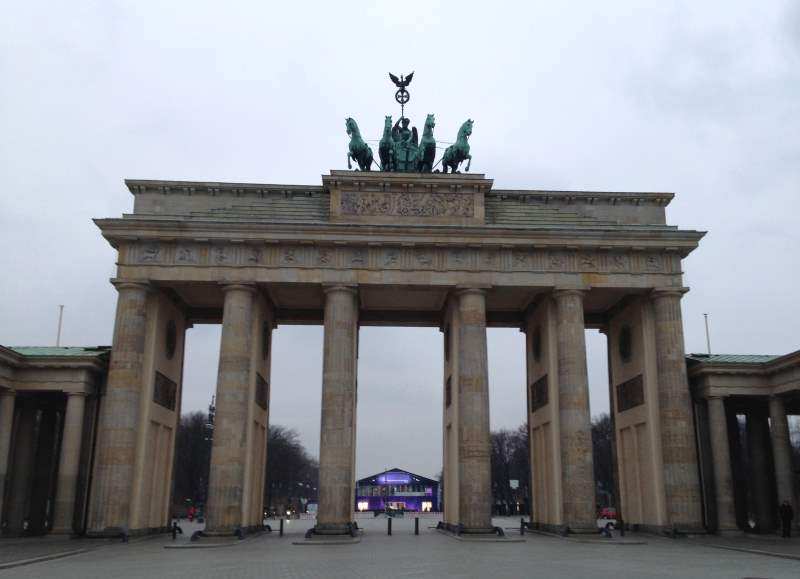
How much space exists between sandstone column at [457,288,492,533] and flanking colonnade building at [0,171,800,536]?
77 millimetres

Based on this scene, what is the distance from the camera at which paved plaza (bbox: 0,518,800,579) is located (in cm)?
1938

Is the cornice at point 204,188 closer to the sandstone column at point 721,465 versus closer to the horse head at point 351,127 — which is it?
the horse head at point 351,127

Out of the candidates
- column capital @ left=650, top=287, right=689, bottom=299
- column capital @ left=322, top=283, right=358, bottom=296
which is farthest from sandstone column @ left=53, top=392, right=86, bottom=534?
column capital @ left=650, top=287, right=689, bottom=299

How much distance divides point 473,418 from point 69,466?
19300mm

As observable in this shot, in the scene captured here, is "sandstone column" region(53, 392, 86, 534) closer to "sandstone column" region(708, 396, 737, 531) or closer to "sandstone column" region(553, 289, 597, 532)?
"sandstone column" region(553, 289, 597, 532)

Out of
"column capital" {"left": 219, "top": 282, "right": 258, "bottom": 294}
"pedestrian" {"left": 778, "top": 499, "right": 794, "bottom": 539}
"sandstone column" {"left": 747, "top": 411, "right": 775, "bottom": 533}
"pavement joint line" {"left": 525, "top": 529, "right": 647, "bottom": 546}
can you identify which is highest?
"column capital" {"left": 219, "top": 282, "right": 258, "bottom": 294}

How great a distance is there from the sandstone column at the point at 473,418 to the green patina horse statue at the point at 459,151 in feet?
24.6

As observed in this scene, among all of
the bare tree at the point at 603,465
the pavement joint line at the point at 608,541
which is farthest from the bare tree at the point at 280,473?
the pavement joint line at the point at 608,541

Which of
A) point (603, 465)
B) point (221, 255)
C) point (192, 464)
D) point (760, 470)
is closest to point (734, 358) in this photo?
point (760, 470)

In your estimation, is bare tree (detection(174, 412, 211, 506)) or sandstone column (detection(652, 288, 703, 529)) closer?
sandstone column (detection(652, 288, 703, 529))

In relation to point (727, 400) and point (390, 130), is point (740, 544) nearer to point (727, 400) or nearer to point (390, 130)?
point (727, 400)

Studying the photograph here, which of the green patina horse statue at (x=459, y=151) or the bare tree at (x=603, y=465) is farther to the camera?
the bare tree at (x=603, y=465)

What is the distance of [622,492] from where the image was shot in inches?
1561

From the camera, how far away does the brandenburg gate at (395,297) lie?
3428 centimetres
